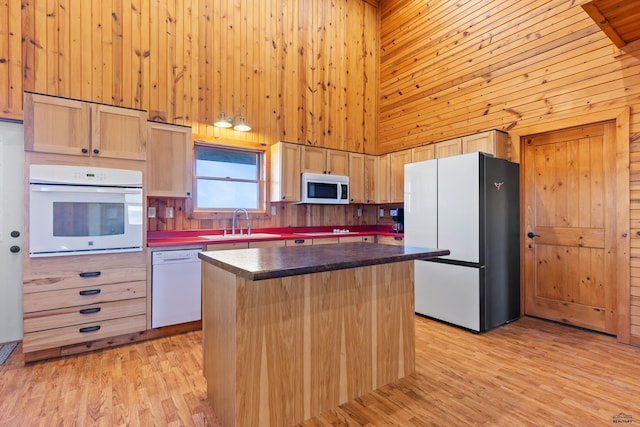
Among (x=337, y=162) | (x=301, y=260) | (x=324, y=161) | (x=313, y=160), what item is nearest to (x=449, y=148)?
(x=337, y=162)

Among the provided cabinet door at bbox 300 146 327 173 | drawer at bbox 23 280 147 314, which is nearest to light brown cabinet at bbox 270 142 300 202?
cabinet door at bbox 300 146 327 173

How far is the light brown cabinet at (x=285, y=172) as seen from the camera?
4312mm

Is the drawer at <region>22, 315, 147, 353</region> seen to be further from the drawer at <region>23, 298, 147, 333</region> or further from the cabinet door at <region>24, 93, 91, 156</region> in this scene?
the cabinet door at <region>24, 93, 91, 156</region>

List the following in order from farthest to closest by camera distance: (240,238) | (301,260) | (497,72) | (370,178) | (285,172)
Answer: (370,178) → (285,172) → (497,72) → (240,238) → (301,260)

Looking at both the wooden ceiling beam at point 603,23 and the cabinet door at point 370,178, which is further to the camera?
the cabinet door at point 370,178

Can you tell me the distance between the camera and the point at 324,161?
473cm

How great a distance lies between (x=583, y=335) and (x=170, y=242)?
13.5 feet

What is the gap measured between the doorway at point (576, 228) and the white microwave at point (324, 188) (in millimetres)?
2246

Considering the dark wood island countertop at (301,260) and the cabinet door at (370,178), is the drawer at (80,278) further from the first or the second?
the cabinet door at (370,178)

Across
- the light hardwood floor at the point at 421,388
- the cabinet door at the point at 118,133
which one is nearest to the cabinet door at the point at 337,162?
the cabinet door at the point at 118,133

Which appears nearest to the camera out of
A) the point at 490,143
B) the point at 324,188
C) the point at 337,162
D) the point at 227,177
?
the point at 490,143

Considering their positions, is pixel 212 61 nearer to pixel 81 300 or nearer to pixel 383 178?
pixel 383 178

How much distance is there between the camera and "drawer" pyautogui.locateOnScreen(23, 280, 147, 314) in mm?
2597

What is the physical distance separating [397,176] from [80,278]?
3.96 m
